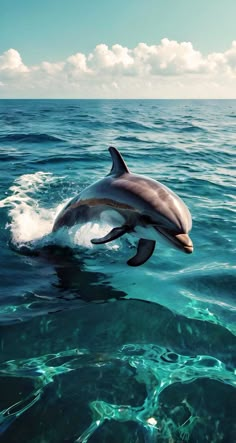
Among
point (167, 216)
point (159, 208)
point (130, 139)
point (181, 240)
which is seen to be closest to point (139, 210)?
point (159, 208)

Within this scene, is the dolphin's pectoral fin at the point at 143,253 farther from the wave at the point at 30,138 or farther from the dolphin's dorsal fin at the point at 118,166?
the wave at the point at 30,138

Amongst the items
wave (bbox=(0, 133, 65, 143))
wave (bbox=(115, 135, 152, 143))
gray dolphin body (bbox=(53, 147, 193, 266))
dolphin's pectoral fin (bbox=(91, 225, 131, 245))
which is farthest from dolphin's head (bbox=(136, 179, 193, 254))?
wave (bbox=(0, 133, 65, 143))

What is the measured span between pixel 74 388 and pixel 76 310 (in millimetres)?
1748

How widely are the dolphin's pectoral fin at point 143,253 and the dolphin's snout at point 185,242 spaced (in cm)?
115

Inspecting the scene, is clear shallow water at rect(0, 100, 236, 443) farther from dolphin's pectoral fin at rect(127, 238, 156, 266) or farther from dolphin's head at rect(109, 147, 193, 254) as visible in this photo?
dolphin's head at rect(109, 147, 193, 254)

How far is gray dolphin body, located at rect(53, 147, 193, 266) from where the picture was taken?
5.60 metres

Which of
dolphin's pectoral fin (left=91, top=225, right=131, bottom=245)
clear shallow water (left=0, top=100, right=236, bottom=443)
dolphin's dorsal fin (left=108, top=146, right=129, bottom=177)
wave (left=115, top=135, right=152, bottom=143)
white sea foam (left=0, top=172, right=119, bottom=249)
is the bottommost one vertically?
clear shallow water (left=0, top=100, right=236, bottom=443)

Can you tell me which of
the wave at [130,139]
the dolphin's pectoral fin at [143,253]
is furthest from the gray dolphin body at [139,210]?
the wave at [130,139]

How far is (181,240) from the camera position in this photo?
536 cm

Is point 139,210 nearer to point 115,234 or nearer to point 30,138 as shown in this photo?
point 115,234

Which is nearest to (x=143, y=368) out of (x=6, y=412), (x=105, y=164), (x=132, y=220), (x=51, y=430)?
(x=51, y=430)

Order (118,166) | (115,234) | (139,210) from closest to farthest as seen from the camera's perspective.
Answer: (139,210) < (115,234) < (118,166)

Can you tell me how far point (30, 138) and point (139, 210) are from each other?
79.8 ft

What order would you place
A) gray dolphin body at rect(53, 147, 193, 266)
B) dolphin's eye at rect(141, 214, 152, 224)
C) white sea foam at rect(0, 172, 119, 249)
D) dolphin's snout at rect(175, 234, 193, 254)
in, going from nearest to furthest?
dolphin's snout at rect(175, 234, 193, 254) → gray dolphin body at rect(53, 147, 193, 266) → dolphin's eye at rect(141, 214, 152, 224) → white sea foam at rect(0, 172, 119, 249)
